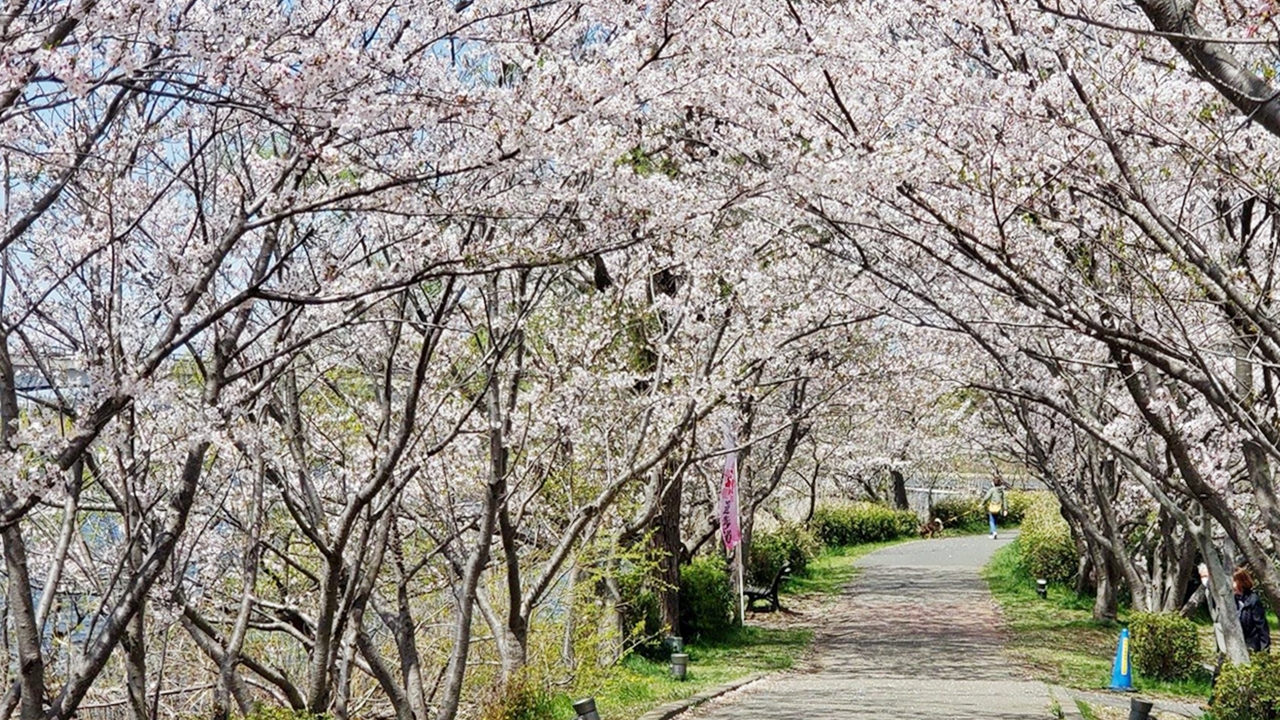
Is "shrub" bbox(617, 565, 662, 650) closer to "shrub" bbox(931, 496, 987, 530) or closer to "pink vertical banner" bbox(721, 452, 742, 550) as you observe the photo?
"pink vertical banner" bbox(721, 452, 742, 550)

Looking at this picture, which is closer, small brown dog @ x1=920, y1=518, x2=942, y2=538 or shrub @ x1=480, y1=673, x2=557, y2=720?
shrub @ x1=480, y1=673, x2=557, y2=720

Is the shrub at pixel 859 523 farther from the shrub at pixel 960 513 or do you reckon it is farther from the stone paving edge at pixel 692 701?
the stone paving edge at pixel 692 701

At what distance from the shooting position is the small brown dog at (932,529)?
42.4m

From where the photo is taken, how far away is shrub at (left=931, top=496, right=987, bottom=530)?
1758 inches

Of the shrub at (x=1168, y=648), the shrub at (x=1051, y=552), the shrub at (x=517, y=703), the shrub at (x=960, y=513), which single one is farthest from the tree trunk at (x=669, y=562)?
the shrub at (x=960, y=513)

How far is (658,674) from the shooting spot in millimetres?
13414

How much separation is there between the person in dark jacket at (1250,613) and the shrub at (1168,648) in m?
0.80

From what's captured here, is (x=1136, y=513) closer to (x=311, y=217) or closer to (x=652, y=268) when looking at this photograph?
(x=652, y=268)

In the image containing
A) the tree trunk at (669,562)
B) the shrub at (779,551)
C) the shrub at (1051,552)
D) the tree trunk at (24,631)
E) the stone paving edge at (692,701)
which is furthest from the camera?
the shrub at (1051,552)

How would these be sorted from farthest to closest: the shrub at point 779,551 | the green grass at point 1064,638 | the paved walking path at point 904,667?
the shrub at point 779,551, the green grass at point 1064,638, the paved walking path at point 904,667

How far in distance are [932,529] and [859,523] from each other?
19.7 feet

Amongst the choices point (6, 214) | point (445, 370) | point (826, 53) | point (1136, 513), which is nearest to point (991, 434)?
point (1136, 513)

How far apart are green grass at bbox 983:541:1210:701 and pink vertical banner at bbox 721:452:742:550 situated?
377 centimetres

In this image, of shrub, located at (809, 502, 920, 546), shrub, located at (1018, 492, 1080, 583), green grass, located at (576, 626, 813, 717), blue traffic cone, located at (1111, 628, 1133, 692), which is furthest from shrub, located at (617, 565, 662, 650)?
shrub, located at (809, 502, 920, 546)
